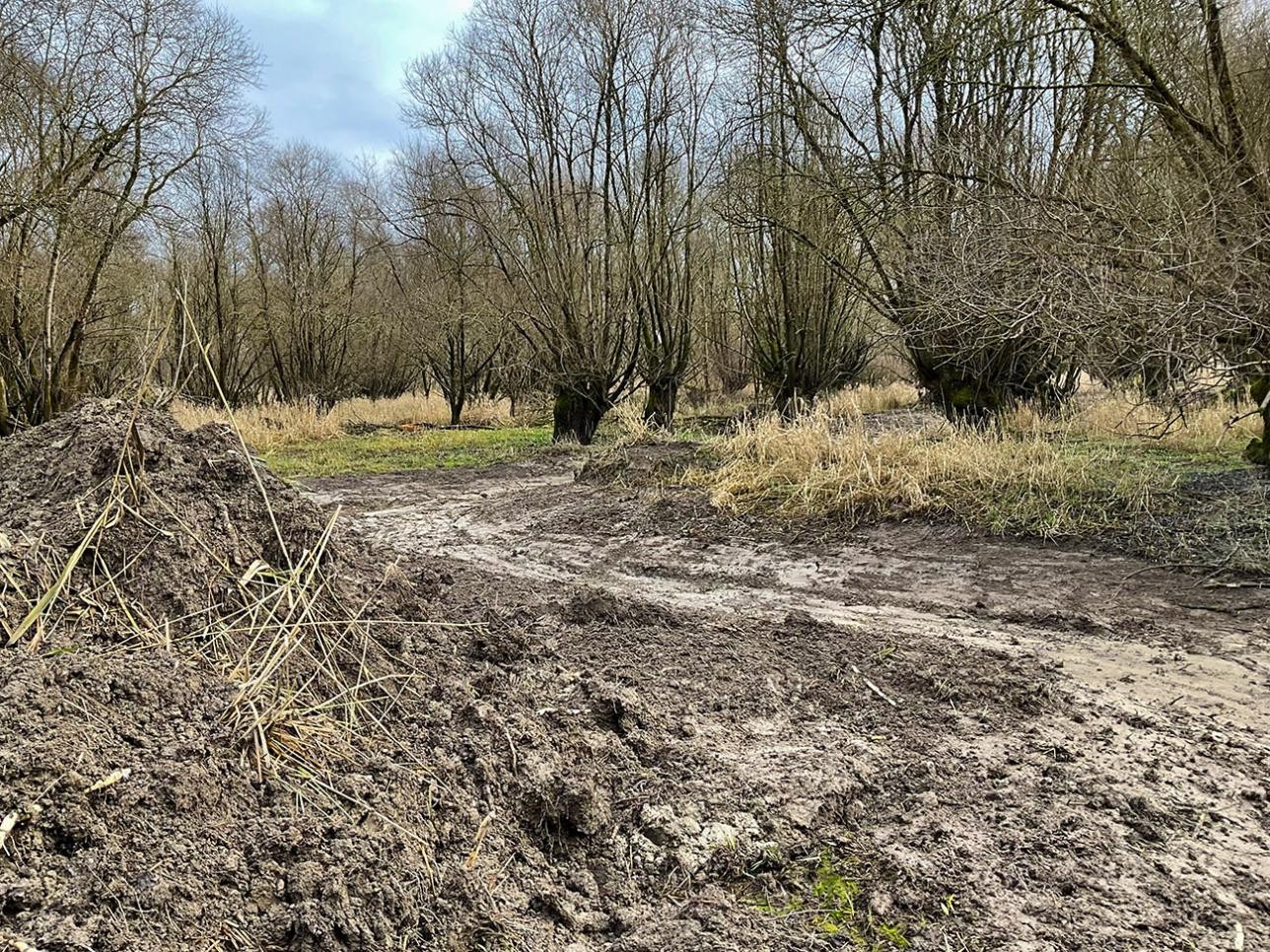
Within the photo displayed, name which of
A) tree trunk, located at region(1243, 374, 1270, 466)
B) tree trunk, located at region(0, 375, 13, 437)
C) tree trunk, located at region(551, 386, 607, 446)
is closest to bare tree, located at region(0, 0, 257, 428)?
tree trunk, located at region(0, 375, 13, 437)

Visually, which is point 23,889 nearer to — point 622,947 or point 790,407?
point 622,947

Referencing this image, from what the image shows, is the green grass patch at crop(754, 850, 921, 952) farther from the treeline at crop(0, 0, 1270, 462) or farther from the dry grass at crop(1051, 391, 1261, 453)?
the dry grass at crop(1051, 391, 1261, 453)

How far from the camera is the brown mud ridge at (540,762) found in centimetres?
164

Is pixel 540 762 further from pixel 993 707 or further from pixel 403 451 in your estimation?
pixel 403 451

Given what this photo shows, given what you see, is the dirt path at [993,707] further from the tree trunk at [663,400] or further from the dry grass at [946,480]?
the tree trunk at [663,400]

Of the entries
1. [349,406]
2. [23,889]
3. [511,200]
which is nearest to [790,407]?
[511,200]

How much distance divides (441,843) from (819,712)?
1.63 m

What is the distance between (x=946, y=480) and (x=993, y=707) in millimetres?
3743

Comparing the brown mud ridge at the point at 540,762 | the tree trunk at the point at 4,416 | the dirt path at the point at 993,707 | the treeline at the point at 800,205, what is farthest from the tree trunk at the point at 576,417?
the brown mud ridge at the point at 540,762

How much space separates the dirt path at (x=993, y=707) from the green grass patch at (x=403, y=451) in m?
5.90

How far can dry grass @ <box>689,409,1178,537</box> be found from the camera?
602 cm

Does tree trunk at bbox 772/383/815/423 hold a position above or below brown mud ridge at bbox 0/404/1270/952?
above

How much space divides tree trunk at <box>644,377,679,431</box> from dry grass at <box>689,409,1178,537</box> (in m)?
6.50

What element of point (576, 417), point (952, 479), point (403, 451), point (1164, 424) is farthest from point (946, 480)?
point (403, 451)
